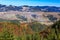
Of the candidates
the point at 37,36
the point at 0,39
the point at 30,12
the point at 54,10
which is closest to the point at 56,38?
the point at 37,36

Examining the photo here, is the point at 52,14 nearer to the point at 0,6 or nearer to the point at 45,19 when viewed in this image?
the point at 45,19

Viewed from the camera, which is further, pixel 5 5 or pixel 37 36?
pixel 5 5

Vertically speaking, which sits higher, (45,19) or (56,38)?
(56,38)

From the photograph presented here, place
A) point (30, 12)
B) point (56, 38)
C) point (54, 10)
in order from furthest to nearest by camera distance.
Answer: point (30, 12)
point (54, 10)
point (56, 38)

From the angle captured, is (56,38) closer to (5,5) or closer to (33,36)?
(33,36)

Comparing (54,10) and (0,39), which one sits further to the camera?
(54,10)

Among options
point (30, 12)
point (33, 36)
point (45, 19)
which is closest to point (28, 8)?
point (30, 12)

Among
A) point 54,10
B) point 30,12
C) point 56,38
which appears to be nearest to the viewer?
point 56,38

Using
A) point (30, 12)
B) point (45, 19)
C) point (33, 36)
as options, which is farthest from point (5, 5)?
point (33, 36)
